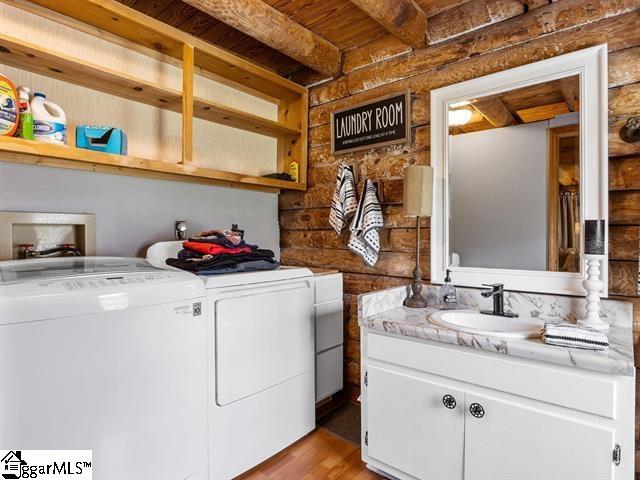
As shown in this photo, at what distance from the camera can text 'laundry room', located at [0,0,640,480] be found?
1213mm

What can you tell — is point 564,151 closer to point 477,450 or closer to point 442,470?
point 477,450

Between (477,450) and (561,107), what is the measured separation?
1.48m

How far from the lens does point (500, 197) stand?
1.82 meters

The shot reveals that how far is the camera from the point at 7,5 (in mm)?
1586

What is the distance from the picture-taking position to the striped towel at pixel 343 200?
2.25 metres

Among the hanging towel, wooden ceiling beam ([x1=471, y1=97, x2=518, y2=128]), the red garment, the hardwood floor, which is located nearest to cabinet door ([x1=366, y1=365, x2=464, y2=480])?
the hardwood floor

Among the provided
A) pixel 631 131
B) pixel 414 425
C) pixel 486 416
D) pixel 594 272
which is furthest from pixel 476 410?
pixel 631 131

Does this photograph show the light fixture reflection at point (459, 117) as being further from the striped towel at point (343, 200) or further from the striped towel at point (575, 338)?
the striped towel at point (575, 338)

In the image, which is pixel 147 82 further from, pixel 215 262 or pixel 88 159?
pixel 215 262

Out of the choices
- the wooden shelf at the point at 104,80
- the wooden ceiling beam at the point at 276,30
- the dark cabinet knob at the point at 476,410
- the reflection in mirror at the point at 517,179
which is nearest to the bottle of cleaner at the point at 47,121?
the wooden shelf at the point at 104,80

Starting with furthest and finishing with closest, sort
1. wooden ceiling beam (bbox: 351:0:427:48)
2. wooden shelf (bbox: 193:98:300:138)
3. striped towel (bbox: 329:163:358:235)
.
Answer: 1. striped towel (bbox: 329:163:358:235)
2. wooden shelf (bbox: 193:98:300:138)
3. wooden ceiling beam (bbox: 351:0:427:48)

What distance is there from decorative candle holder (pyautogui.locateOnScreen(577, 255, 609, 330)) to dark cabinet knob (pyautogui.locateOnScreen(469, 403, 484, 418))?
511mm

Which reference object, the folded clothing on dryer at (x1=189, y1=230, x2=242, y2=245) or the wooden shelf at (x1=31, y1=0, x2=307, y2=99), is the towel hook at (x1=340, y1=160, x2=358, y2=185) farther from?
the folded clothing on dryer at (x1=189, y1=230, x2=242, y2=245)

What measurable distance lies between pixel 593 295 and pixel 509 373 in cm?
48
